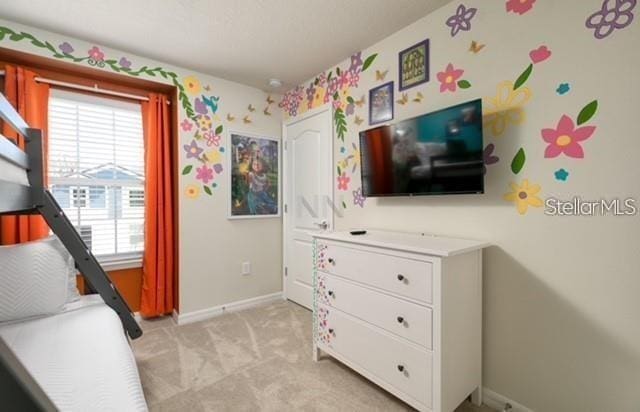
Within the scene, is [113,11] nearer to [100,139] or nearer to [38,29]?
[38,29]

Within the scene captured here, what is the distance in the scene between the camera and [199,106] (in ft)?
9.36

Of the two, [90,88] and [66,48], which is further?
[90,88]

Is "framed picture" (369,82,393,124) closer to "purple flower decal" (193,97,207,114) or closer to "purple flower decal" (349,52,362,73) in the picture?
"purple flower decal" (349,52,362,73)

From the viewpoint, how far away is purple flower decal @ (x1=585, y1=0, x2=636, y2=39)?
1268mm

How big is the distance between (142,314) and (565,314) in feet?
10.4

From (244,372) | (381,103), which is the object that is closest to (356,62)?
(381,103)

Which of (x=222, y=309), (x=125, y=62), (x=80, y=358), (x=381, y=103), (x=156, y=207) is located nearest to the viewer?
(x=80, y=358)

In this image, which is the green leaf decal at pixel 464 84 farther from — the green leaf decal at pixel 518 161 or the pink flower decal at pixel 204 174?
the pink flower decal at pixel 204 174

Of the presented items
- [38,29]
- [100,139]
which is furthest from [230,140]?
[38,29]

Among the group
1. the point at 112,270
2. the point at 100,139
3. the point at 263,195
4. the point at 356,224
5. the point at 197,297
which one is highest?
the point at 100,139

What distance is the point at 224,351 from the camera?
2.25 m

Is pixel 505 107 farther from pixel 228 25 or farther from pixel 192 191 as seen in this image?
pixel 192 191

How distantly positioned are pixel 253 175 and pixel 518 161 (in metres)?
2.43

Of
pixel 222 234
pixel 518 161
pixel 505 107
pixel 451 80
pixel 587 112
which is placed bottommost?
pixel 222 234
